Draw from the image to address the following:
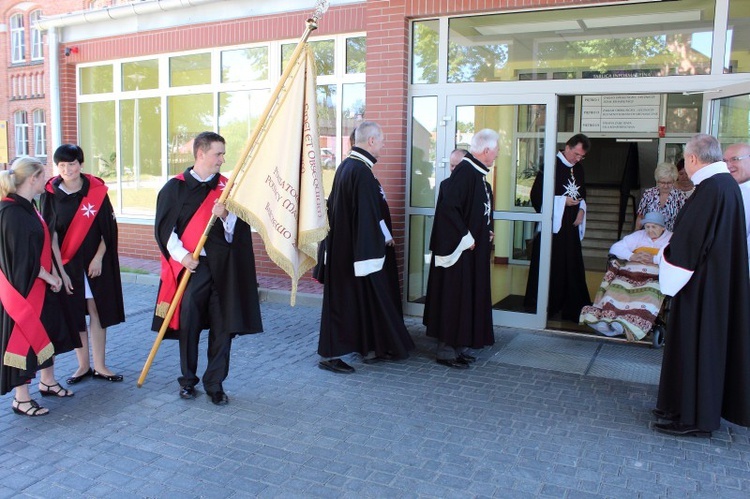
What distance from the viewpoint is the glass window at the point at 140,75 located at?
10406 millimetres

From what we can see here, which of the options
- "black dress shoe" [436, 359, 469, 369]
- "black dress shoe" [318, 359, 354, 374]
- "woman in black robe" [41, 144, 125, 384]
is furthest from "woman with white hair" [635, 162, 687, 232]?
"woman in black robe" [41, 144, 125, 384]

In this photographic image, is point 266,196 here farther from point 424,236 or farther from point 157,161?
point 157,161

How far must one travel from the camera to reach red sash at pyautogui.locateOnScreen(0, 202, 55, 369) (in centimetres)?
433

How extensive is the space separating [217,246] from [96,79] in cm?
795

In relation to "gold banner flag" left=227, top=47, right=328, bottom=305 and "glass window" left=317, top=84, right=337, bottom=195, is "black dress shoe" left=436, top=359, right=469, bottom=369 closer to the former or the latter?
"gold banner flag" left=227, top=47, right=328, bottom=305

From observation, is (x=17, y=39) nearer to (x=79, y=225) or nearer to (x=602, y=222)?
(x=602, y=222)

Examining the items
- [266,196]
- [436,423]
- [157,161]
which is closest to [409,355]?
[436,423]

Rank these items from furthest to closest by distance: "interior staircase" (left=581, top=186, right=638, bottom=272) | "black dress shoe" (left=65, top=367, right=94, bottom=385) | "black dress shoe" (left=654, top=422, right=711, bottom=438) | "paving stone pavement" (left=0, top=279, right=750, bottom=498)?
"interior staircase" (left=581, top=186, right=638, bottom=272) < "black dress shoe" (left=65, top=367, right=94, bottom=385) < "black dress shoe" (left=654, top=422, right=711, bottom=438) < "paving stone pavement" (left=0, top=279, right=750, bottom=498)

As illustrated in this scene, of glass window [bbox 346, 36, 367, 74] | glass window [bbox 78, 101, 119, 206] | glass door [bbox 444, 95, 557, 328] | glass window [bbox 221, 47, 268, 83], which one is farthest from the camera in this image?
glass window [bbox 78, 101, 119, 206]

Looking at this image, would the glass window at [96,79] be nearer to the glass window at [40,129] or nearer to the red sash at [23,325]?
the red sash at [23,325]

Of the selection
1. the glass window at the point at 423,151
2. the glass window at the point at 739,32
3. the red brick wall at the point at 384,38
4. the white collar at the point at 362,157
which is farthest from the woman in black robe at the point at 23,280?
the glass window at the point at 739,32

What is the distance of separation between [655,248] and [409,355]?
2628 millimetres

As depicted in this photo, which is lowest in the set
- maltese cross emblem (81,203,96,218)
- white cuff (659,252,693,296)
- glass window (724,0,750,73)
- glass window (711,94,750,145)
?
white cuff (659,252,693,296)

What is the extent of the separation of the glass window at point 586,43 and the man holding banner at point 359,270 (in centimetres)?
202
